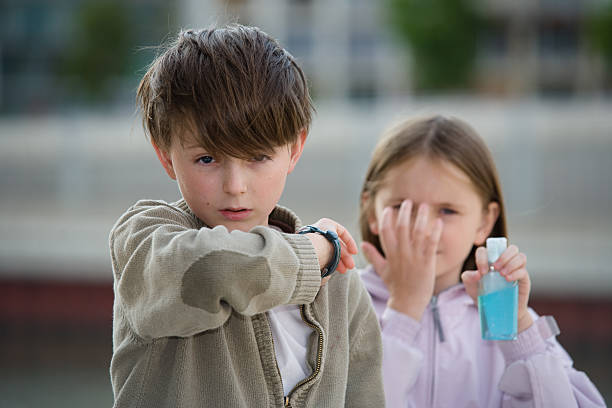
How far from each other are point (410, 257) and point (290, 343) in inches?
17.8

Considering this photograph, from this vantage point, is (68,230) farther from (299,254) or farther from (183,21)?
(183,21)

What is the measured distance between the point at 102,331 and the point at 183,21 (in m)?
11.8

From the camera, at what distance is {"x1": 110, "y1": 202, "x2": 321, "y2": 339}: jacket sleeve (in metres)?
1.07

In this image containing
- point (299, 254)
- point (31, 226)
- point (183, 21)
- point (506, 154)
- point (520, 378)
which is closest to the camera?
point (299, 254)

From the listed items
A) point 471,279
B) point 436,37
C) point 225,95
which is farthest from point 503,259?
point 436,37

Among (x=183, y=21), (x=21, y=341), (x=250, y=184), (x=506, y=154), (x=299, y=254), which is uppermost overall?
(x=183, y=21)

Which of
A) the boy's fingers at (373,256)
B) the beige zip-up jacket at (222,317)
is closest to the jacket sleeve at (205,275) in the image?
the beige zip-up jacket at (222,317)

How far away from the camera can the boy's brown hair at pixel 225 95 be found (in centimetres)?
118

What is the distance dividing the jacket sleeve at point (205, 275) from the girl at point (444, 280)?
553 mm

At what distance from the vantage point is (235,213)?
1.23m

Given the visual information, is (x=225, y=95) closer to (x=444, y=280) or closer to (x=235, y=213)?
(x=235, y=213)

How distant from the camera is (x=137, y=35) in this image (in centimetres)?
1755

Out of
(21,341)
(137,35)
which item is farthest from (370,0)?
(21,341)

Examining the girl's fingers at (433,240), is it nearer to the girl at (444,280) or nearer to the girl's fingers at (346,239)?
the girl at (444,280)
